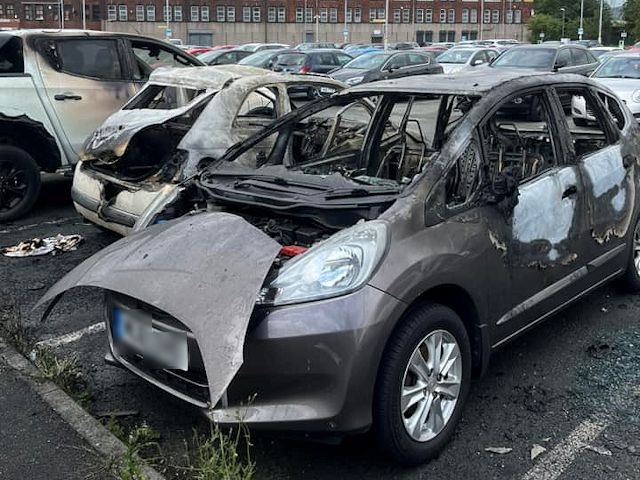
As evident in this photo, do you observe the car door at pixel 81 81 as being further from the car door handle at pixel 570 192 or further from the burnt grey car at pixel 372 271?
the car door handle at pixel 570 192

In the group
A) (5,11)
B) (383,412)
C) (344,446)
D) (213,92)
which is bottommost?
(344,446)

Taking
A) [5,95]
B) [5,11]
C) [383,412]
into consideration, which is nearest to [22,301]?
[5,95]

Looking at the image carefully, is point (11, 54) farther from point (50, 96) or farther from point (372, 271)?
point (372, 271)

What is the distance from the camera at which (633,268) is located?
5.21 meters

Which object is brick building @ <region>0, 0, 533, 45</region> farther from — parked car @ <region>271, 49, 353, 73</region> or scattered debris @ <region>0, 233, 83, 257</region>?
scattered debris @ <region>0, 233, 83, 257</region>

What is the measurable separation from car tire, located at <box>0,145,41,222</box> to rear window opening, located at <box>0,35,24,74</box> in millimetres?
910

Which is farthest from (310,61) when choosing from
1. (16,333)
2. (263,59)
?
(16,333)

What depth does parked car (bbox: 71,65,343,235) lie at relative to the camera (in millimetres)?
6090

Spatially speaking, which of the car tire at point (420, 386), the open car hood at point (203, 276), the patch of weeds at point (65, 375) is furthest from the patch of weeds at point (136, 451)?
the car tire at point (420, 386)

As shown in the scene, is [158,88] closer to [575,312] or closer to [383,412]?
[575,312]

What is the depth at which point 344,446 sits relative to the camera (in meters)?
3.46

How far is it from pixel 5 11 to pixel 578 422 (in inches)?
3375

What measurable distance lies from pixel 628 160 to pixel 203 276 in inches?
125

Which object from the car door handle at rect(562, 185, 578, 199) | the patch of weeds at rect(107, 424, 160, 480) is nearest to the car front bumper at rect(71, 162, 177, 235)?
the patch of weeds at rect(107, 424, 160, 480)
